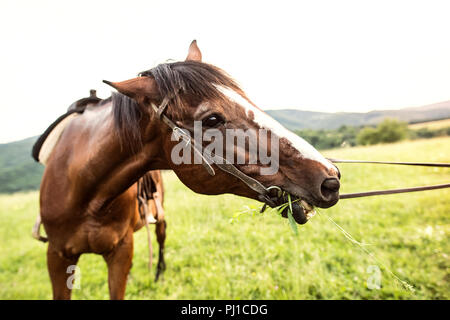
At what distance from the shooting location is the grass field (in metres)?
3.52

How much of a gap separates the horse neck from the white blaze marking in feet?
1.85

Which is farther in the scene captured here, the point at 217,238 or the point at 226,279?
the point at 217,238

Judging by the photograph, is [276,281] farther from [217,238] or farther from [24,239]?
[24,239]

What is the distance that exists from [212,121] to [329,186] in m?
0.80

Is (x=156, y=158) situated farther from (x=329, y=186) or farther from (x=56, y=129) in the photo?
(x=56, y=129)

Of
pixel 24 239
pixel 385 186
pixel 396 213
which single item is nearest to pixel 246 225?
pixel 396 213

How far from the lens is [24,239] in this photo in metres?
7.42

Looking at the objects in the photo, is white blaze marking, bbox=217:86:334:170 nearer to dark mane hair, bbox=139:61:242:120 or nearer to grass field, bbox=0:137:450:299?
dark mane hair, bbox=139:61:242:120

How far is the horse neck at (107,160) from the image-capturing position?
1.80m

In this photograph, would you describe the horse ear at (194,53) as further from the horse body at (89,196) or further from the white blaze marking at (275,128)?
the horse body at (89,196)

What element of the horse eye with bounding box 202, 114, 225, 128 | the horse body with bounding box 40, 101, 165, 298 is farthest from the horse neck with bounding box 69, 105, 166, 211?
the horse eye with bounding box 202, 114, 225, 128

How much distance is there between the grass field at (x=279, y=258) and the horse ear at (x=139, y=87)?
1284 mm
